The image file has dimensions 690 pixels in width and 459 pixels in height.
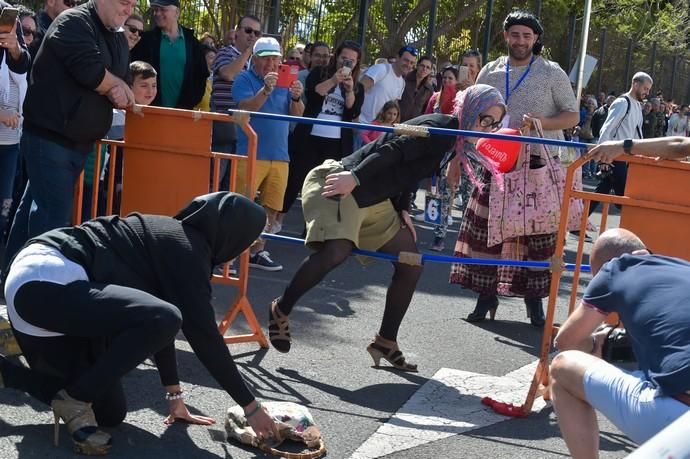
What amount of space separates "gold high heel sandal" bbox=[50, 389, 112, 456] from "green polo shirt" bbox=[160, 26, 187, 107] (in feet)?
14.8

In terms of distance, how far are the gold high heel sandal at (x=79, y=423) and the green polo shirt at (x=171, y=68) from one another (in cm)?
452

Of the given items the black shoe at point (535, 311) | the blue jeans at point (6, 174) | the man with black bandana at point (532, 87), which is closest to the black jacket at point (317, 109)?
the man with black bandana at point (532, 87)

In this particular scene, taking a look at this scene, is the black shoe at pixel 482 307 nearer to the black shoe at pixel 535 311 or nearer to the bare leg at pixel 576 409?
the black shoe at pixel 535 311

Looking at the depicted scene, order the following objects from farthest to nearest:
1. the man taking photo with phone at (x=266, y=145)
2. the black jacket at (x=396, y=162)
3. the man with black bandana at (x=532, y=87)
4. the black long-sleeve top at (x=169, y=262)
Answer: the man taking photo with phone at (x=266, y=145) → the man with black bandana at (x=532, y=87) → the black jacket at (x=396, y=162) → the black long-sleeve top at (x=169, y=262)

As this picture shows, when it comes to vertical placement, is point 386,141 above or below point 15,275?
above

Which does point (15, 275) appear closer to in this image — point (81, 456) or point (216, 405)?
point (81, 456)

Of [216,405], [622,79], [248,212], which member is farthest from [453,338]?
[622,79]

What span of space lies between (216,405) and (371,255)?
4.58ft

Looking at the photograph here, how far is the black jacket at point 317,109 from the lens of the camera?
10.3 meters

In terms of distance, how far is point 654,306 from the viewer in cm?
374

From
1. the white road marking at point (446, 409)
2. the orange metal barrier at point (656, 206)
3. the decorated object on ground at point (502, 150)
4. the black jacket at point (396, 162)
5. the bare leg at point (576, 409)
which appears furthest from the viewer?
the decorated object on ground at point (502, 150)

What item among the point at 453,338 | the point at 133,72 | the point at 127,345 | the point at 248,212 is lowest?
the point at 453,338

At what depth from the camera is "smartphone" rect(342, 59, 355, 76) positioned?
993cm

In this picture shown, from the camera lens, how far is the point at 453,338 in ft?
23.4
